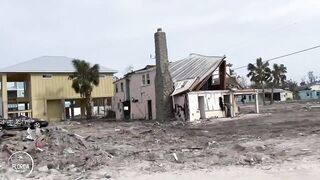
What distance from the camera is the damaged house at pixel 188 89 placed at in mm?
40094

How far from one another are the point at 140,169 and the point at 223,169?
7.72 ft

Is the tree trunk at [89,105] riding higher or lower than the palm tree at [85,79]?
lower

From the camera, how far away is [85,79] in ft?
183

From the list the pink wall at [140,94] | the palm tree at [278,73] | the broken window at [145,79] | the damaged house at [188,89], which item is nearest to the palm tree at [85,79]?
the pink wall at [140,94]

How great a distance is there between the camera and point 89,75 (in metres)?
56.7

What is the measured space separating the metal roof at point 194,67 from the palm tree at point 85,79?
1130 cm

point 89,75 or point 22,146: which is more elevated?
A: point 89,75

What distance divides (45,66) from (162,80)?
23007mm

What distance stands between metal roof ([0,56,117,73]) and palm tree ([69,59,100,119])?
12.5 ft

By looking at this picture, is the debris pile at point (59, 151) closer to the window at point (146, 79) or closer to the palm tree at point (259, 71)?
the window at point (146, 79)

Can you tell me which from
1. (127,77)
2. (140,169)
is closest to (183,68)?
(127,77)

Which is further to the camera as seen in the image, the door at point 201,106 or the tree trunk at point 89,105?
the tree trunk at point 89,105

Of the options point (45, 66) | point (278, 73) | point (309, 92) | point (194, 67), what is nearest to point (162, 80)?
point (194, 67)

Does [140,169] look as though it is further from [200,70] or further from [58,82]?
[58,82]
